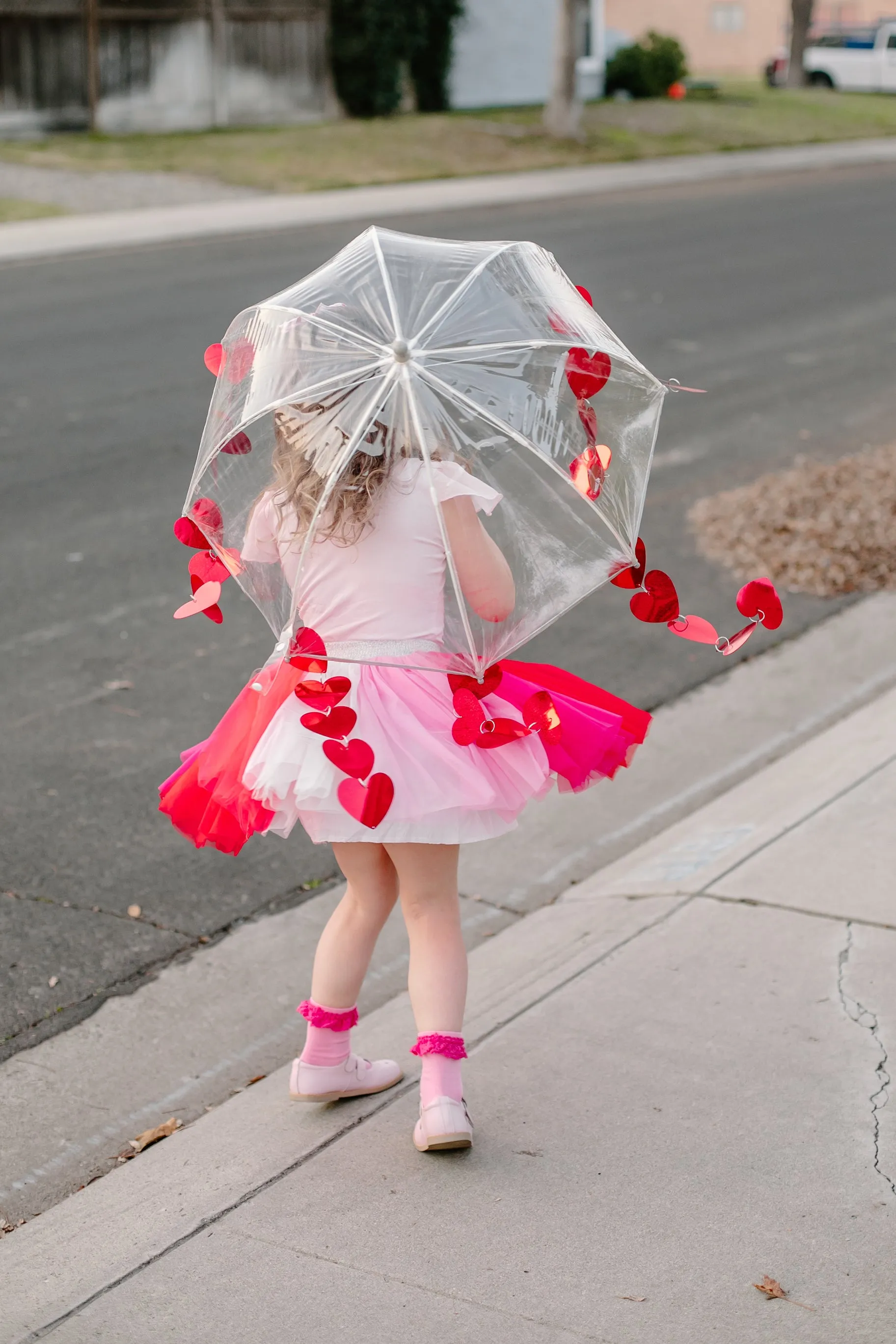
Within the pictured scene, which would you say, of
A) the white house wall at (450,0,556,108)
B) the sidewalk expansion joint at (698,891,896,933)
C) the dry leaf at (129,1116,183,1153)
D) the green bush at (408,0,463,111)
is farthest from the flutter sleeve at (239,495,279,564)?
the white house wall at (450,0,556,108)

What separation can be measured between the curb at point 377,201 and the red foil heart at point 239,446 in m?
14.1

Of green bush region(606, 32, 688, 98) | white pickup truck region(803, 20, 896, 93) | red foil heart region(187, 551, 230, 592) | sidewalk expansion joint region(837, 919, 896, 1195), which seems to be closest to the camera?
sidewalk expansion joint region(837, 919, 896, 1195)

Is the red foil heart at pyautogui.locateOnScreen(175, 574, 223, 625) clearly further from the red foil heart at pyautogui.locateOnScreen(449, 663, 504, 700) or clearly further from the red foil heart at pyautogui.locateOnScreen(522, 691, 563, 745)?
the red foil heart at pyautogui.locateOnScreen(522, 691, 563, 745)

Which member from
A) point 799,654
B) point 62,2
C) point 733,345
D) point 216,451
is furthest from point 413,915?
point 62,2

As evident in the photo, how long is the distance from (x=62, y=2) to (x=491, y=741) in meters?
25.8

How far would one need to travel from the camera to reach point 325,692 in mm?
2809

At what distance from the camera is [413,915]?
3064 mm

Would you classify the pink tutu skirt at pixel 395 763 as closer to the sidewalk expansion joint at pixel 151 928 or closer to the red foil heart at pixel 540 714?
the red foil heart at pixel 540 714

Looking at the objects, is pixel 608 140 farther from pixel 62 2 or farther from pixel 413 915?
pixel 413 915

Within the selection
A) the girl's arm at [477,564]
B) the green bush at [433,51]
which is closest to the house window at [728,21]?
the green bush at [433,51]

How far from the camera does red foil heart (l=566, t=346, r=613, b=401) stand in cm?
284

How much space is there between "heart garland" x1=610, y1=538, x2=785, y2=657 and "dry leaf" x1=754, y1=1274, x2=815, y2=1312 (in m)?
1.13

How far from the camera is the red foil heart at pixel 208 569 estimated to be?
123 inches

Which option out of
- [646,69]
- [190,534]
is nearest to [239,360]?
[190,534]
